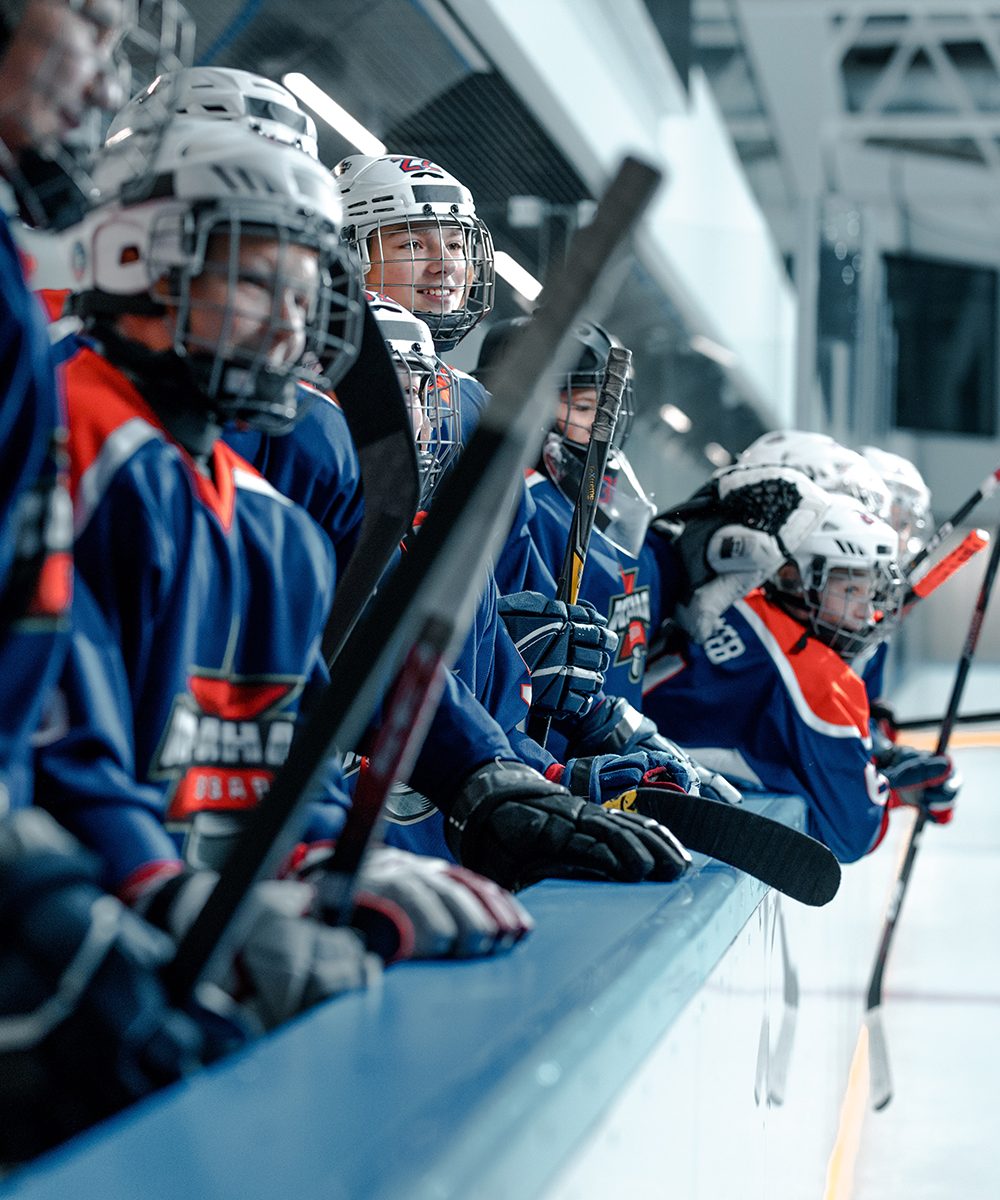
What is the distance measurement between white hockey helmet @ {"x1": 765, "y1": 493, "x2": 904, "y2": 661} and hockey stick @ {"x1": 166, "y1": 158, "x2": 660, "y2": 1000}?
2.03m

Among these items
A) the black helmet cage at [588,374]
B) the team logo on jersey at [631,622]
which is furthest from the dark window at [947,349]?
the black helmet cage at [588,374]

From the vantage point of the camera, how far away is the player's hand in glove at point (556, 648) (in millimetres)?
1860

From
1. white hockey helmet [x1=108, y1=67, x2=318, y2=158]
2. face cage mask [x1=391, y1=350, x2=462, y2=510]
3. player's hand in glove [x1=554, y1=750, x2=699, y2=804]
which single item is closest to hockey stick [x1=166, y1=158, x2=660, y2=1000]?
white hockey helmet [x1=108, y1=67, x2=318, y2=158]

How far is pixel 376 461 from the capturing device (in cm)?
130

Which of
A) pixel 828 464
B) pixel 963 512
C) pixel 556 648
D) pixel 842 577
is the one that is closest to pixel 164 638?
pixel 556 648

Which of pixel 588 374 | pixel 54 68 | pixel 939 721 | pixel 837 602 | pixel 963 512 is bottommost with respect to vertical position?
pixel 939 721

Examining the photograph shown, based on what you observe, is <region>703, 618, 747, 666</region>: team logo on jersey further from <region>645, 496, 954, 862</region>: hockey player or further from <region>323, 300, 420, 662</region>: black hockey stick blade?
<region>323, 300, 420, 662</region>: black hockey stick blade

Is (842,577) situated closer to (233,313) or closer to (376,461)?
(376,461)

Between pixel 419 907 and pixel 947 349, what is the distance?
1563cm

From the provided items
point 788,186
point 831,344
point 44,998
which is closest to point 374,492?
point 44,998

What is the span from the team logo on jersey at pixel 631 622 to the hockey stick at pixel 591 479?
305mm

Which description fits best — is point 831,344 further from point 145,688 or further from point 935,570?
point 145,688

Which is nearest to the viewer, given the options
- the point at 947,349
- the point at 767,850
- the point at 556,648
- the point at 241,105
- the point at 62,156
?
the point at 62,156

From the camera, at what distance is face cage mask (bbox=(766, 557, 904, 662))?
279cm
